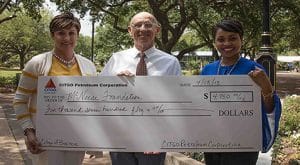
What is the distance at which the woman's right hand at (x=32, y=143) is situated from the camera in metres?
3.29

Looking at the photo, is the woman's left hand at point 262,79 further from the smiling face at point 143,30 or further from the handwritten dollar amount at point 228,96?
the smiling face at point 143,30

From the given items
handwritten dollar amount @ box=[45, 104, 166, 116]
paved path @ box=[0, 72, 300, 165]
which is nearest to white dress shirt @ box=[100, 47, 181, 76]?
handwritten dollar amount @ box=[45, 104, 166, 116]

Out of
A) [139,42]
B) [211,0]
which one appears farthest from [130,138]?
[211,0]

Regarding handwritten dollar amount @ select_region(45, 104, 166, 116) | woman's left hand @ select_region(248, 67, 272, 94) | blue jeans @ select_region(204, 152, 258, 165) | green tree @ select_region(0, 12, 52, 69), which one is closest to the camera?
woman's left hand @ select_region(248, 67, 272, 94)

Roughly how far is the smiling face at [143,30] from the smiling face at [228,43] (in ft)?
1.80

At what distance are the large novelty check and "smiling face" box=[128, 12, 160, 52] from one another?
0.28 metres

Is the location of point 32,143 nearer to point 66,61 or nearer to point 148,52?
point 66,61

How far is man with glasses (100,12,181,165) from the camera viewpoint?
3355mm

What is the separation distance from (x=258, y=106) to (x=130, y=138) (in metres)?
0.96

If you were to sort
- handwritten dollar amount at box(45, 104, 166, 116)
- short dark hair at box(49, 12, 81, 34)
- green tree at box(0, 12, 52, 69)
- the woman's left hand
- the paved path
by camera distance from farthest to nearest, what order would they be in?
green tree at box(0, 12, 52, 69), the paved path, handwritten dollar amount at box(45, 104, 166, 116), short dark hair at box(49, 12, 81, 34), the woman's left hand

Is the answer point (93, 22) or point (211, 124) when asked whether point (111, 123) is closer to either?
point (211, 124)

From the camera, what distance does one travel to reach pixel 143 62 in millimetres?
3408

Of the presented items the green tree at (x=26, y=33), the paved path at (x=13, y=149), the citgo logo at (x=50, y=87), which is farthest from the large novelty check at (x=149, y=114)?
the green tree at (x=26, y=33)

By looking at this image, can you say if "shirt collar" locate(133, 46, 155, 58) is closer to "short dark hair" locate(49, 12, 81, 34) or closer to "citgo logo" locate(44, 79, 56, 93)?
"short dark hair" locate(49, 12, 81, 34)
